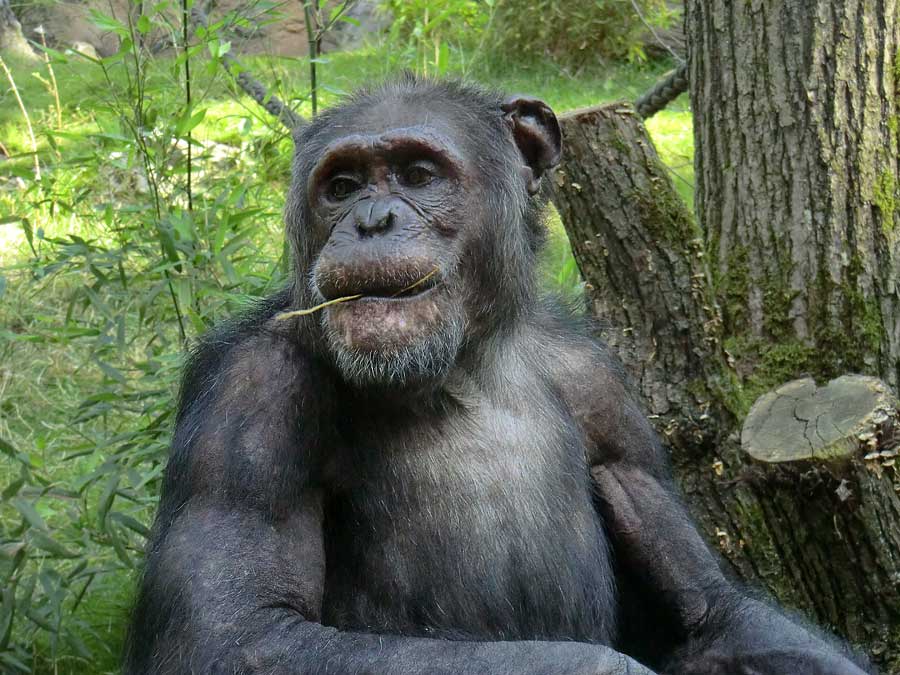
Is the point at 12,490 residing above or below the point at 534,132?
below

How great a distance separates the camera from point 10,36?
1630cm

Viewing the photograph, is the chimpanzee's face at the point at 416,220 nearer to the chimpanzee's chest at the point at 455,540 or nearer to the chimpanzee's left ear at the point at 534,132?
the chimpanzee's left ear at the point at 534,132

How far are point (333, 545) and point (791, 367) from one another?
2401 mm

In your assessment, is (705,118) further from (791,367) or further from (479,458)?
(479,458)

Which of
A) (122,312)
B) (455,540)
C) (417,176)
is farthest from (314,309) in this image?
(122,312)

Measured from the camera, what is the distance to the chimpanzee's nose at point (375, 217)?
353 centimetres

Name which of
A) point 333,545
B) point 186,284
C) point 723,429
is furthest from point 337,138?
point 723,429

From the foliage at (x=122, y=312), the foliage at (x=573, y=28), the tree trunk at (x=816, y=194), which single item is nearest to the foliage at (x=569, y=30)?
the foliage at (x=573, y=28)

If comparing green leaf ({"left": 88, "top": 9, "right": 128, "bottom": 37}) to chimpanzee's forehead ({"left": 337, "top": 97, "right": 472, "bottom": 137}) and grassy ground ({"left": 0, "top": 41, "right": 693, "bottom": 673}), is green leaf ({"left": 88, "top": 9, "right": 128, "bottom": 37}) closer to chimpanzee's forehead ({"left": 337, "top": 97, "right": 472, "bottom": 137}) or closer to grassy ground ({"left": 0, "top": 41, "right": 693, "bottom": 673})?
grassy ground ({"left": 0, "top": 41, "right": 693, "bottom": 673})

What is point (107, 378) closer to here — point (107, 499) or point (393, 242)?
point (107, 499)

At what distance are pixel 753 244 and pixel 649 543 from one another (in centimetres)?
166

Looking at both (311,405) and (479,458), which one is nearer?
(311,405)

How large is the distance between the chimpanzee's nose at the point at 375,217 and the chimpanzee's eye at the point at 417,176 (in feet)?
0.77

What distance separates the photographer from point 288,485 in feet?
11.6
